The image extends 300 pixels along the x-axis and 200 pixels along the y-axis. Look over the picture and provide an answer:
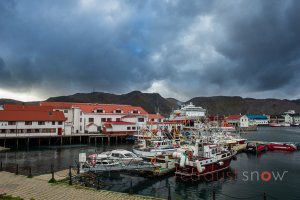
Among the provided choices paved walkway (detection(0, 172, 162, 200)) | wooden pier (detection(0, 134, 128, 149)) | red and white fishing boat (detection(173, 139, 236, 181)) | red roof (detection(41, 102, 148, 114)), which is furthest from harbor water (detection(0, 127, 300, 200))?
red roof (detection(41, 102, 148, 114))

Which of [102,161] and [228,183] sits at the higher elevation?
[102,161]

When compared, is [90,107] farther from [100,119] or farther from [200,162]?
[200,162]

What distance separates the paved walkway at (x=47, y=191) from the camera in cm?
1888

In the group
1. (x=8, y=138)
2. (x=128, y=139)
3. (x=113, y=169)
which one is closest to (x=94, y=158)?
(x=113, y=169)

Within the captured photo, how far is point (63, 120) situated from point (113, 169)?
4600cm

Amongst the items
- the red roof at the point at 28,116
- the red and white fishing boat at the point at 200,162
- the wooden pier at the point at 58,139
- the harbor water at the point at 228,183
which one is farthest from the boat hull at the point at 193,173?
the red roof at the point at 28,116

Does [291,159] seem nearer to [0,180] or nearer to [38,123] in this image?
[0,180]

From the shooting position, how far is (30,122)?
221 ft

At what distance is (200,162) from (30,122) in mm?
48784

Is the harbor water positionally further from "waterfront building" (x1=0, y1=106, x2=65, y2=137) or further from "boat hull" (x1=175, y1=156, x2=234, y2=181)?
"waterfront building" (x1=0, y1=106, x2=65, y2=137)

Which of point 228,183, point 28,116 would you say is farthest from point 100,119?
point 228,183

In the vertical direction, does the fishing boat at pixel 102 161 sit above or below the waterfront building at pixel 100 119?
below

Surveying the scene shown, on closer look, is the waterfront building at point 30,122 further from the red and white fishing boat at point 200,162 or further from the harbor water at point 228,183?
the red and white fishing boat at point 200,162

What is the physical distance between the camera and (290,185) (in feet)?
96.8
